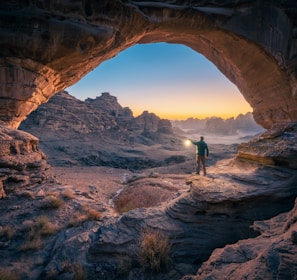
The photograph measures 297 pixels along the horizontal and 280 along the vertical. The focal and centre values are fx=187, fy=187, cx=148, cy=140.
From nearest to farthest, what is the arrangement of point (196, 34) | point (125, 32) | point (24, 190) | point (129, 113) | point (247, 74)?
point (24, 190) → point (125, 32) → point (196, 34) → point (247, 74) → point (129, 113)

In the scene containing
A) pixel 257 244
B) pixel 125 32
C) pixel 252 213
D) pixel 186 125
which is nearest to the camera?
pixel 257 244

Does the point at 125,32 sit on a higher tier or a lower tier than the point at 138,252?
higher

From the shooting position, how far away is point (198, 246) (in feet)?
14.8

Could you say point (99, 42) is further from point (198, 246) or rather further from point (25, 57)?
point (198, 246)

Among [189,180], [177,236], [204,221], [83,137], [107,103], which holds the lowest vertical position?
[177,236]

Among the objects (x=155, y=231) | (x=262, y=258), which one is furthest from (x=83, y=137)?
(x=262, y=258)

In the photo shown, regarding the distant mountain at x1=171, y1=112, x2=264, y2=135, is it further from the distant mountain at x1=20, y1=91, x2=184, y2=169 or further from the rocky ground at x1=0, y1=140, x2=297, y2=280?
the rocky ground at x1=0, y1=140, x2=297, y2=280

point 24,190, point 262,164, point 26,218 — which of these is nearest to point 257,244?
point 262,164

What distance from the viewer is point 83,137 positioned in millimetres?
41188

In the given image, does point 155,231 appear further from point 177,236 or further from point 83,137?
point 83,137

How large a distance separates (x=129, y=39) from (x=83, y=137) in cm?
3369

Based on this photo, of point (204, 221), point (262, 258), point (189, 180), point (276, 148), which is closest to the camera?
point (262, 258)

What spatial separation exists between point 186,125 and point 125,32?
592 feet

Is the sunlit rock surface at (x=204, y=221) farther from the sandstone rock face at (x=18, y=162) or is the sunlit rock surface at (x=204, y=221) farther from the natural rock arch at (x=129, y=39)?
the natural rock arch at (x=129, y=39)
